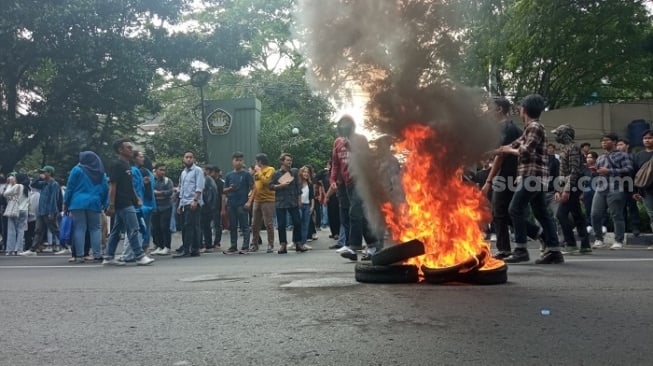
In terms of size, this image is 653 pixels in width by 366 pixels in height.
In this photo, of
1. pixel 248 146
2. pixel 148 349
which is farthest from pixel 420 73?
pixel 248 146

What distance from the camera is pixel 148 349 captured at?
367cm

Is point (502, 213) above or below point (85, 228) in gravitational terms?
above

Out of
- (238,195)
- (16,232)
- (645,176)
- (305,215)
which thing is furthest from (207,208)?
(645,176)

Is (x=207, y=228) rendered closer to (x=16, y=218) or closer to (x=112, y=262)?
(x=112, y=262)

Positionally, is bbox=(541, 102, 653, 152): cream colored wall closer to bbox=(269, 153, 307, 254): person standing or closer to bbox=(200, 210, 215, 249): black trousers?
bbox=(269, 153, 307, 254): person standing

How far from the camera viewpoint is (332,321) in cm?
420

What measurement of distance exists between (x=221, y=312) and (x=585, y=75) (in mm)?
21695

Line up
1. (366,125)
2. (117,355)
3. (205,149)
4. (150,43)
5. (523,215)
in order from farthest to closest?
(205,149) < (150,43) < (523,215) < (366,125) < (117,355)

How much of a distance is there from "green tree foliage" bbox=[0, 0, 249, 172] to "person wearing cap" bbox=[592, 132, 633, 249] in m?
14.2

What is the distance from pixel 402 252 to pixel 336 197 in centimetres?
584

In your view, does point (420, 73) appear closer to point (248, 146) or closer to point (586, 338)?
point (586, 338)

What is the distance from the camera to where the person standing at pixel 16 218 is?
13.4 m

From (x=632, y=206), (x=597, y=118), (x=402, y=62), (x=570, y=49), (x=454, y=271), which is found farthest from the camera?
(x=597, y=118)

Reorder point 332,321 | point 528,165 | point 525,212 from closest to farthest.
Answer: point 332,321
point 528,165
point 525,212
